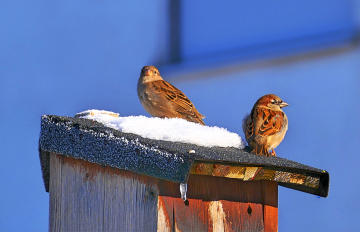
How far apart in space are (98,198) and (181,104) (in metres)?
1.85

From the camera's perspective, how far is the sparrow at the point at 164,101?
4.59 m

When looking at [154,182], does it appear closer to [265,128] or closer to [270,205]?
[270,205]

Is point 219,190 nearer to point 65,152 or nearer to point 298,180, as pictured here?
point 298,180

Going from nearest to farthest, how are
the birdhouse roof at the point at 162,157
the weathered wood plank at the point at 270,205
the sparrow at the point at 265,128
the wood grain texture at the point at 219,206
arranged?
the birdhouse roof at the point at 162,157 → the wood grain texture at the point at 219,206 → the weathered wood plank at the point at 270,205 → the sparrow at the point at 265,128

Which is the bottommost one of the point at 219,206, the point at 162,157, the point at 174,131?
the point at 219,206

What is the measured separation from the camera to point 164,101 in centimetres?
462

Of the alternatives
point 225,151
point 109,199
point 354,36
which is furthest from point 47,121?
point 354,36

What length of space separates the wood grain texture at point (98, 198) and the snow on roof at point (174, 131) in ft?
0.71

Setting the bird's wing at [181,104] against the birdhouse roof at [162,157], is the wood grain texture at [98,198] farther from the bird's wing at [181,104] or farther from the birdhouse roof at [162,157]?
the bird's wing at [181,104]

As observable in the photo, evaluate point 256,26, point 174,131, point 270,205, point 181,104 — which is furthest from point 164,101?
point 270,205

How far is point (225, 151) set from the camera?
2.82 meters

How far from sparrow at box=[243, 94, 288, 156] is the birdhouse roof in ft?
1.00

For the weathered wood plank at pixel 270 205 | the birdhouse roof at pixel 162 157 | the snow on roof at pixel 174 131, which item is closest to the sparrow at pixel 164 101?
the snow on roof at pixel 174 131

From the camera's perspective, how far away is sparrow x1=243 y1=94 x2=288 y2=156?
3.34 meters
